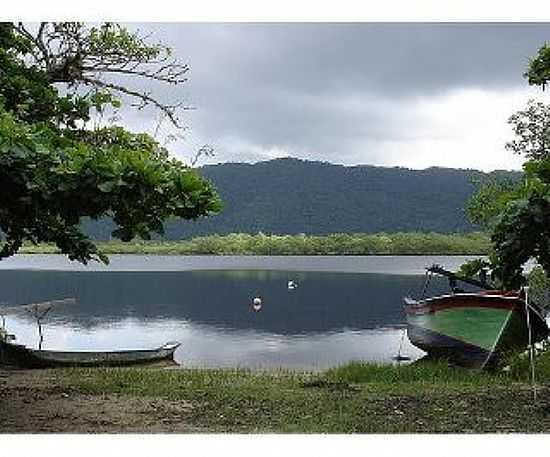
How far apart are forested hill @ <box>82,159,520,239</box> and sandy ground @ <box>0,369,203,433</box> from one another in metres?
18.7

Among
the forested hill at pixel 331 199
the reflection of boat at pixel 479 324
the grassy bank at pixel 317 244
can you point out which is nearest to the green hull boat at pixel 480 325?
the reflection of boat at pixel 479 324

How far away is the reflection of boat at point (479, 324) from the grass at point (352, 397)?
33.1 inches

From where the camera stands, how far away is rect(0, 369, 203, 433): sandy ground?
728 cm

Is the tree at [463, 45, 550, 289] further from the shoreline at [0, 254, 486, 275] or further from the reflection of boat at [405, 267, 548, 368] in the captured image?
the shoreline at [0, 254, 486, 275]

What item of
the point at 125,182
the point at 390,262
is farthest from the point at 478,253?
the point at 390,262

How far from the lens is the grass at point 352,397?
738cm

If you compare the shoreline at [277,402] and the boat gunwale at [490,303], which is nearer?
the shoreline at [277,402]

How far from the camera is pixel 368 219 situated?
3394 cm

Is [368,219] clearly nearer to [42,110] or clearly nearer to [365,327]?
[365,327]

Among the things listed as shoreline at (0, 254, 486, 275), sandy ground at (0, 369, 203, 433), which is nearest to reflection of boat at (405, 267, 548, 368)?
sandy ground at (0, 369, 203, 433)

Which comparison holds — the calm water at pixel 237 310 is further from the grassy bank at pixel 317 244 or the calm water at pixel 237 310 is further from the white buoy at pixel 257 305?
the grassy bank at pixel 317 244

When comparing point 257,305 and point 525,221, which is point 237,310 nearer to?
point 257,305

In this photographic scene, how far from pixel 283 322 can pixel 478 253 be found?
310 inches

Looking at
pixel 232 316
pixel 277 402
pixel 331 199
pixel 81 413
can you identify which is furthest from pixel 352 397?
pixel 331 199
